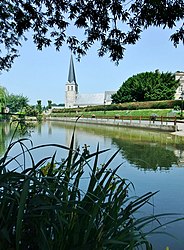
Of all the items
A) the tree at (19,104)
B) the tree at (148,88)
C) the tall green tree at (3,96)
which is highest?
the tree at (148,88)

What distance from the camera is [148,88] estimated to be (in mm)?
38344

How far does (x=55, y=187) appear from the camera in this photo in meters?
1.17

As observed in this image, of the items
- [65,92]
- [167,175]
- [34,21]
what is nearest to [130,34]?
[34,21]

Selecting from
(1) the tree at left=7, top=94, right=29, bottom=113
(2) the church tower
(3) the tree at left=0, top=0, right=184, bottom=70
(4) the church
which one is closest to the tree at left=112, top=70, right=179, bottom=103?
(4) the church

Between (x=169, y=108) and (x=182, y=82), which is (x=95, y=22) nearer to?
(x=169, y=108)

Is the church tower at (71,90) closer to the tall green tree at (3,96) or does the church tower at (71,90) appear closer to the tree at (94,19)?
the tall green tree at (3,96)

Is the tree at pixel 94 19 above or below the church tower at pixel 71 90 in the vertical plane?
below

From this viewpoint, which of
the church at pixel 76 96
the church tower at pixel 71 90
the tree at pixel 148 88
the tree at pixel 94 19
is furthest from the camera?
the church tower at pixel 71 90

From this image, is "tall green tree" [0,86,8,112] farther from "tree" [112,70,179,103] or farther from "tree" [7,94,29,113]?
"tree" [112,70,179,103]

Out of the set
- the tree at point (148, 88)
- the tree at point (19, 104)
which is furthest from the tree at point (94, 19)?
the tree at point (148, 88)

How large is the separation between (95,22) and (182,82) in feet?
147

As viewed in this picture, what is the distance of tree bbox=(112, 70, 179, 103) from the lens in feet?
124

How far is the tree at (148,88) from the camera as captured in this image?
37.8m

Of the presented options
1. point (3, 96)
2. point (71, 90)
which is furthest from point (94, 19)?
point (71, 90)
